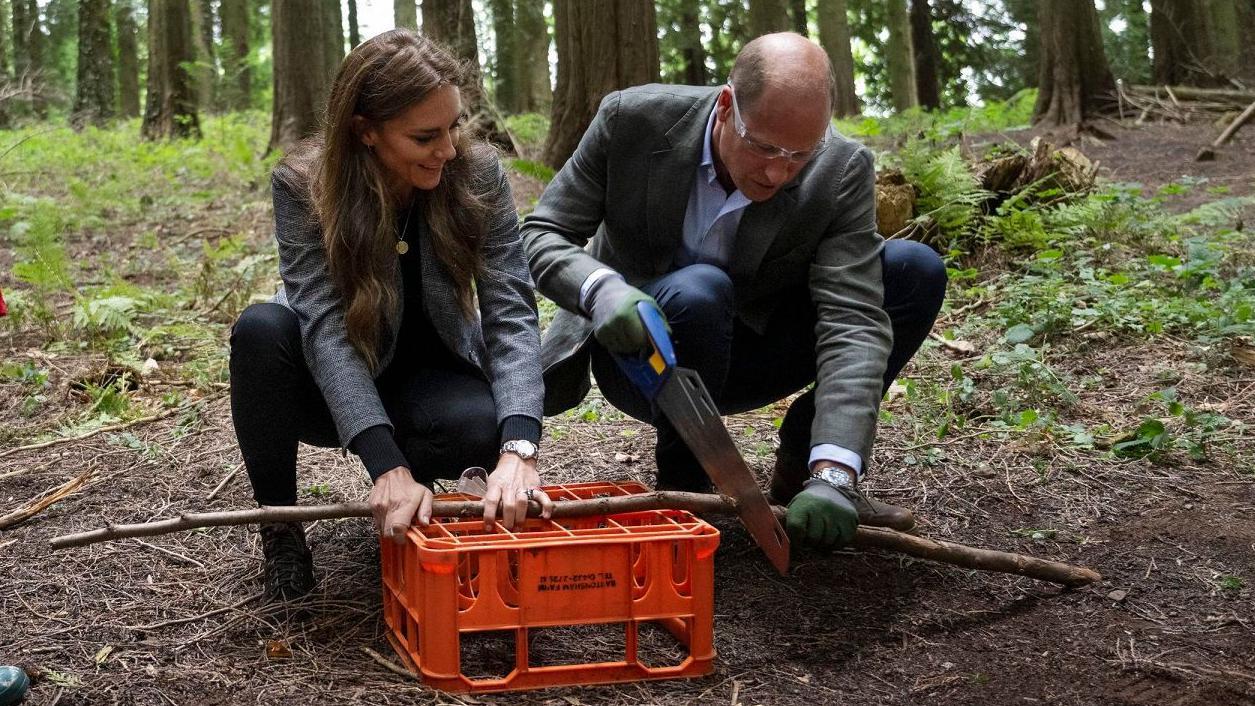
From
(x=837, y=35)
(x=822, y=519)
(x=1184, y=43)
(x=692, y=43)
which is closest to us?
(x=822, y=519)

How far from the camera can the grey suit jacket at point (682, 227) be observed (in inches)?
113

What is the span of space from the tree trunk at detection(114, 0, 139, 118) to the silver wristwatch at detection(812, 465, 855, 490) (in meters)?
20.4

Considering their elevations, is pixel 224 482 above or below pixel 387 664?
above

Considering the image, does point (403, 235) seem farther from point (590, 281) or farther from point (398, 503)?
point (398, 503)

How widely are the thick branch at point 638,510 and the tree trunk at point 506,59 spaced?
1361 centimetres

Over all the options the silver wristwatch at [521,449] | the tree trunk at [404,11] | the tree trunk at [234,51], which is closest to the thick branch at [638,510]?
the silver wristwatch at [521,449]

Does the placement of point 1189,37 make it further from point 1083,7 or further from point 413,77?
point 413,77

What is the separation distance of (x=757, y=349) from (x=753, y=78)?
0.86 meters

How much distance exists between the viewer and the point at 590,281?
2.79 meters

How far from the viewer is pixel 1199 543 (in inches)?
121

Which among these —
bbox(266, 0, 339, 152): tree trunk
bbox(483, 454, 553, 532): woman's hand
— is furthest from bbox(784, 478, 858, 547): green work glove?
bbox(266, 0, 339, 152): tree trunk

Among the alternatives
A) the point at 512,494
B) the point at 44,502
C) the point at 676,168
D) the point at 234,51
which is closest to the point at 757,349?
the point at 676,168

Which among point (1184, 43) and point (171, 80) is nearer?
point (1184, 43)

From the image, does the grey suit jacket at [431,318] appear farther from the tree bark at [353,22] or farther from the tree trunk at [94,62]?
the tree bark at [353,22]
